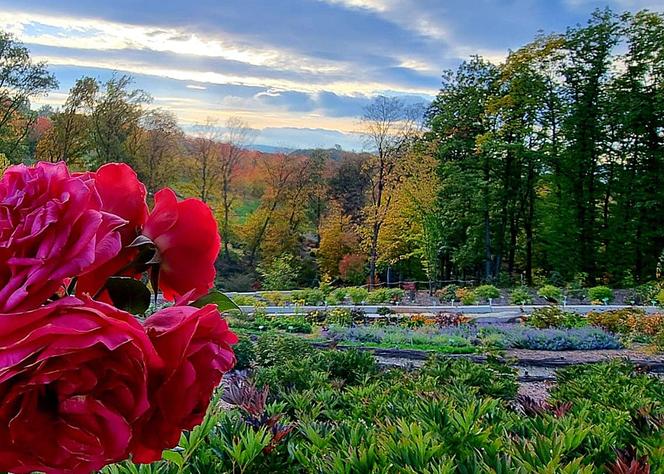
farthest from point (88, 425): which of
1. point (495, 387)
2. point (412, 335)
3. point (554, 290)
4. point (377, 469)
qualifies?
point (554, 290)

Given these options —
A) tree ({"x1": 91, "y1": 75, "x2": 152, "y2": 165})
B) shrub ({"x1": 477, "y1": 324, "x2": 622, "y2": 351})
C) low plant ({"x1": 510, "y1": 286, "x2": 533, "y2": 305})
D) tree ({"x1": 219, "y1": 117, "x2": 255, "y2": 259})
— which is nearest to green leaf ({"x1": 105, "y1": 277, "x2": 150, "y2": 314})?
shrub ({"x1": 477, "y1": 324, "x2": 622, "y2": 351})

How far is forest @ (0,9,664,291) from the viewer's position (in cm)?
1451

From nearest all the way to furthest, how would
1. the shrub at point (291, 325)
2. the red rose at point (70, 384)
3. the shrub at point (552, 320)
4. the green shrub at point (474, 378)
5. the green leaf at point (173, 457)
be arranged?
the red rose at point (70, 384)
the green leaf at point (173, 457)
the green shrub at point (474, 378)
the shrub at point (291, 325)
the shrub at point (552, 320)

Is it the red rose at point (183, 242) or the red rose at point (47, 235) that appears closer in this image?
the red rose at point (47, 235)

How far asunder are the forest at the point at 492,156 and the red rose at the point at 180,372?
14000 mm

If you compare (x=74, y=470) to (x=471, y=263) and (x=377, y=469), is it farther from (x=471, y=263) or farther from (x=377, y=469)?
(x=471, y=263)

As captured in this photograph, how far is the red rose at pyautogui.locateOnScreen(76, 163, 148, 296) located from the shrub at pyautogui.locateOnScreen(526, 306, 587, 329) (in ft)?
27.6

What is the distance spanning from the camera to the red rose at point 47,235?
0.40 meters

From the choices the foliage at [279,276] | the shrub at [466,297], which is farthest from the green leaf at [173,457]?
the foliage at [279,276]

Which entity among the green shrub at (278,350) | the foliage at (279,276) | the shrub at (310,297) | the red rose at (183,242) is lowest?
the foliage at (279,276)

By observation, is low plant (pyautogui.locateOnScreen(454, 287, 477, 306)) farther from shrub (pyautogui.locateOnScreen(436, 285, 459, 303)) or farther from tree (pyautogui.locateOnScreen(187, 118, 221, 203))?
tree (pyautogui.locateOnScreen(187, 118, 221, 203))

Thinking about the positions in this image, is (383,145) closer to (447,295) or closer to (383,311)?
(447,295)

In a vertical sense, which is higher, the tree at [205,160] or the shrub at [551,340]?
the tree at [205,160]

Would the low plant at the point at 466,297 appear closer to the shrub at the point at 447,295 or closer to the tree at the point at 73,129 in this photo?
the shrub at the point at 447,295
